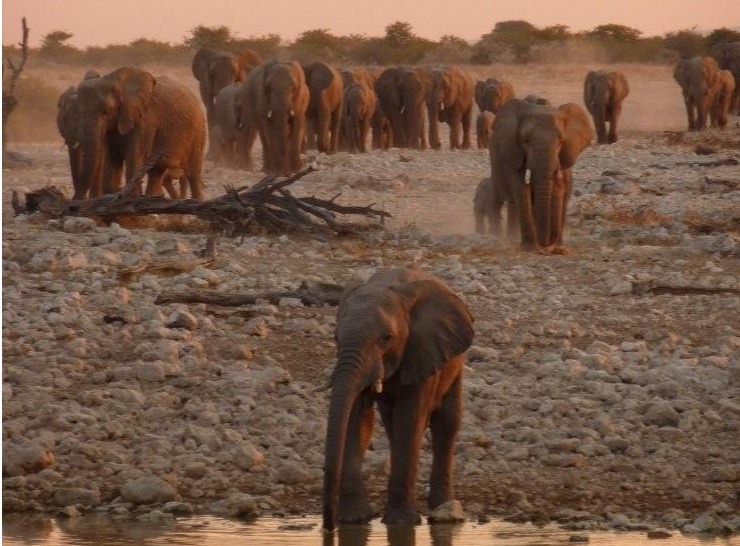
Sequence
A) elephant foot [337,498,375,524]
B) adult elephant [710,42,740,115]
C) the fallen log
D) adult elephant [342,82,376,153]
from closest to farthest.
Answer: elephant foot [337,498,375,524] → the fallen log → adult elephant [342,82,376,153] → adult elephant [710,42,740,115]

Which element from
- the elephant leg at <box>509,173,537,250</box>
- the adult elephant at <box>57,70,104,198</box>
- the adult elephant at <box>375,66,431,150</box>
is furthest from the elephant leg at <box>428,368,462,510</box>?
the adult elephant at <box>375,66,431,150</box>

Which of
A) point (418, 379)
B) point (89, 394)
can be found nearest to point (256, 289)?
point (89, 394)

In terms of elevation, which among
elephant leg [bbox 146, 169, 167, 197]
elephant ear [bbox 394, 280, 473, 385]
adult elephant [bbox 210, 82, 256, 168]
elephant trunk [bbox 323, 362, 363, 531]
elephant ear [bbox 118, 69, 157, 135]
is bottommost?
adult elephant [bbox 210, 82, 256, 168]

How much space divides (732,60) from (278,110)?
27.2 m

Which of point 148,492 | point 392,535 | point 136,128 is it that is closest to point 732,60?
point 136,128

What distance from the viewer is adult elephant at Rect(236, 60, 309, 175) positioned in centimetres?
2409

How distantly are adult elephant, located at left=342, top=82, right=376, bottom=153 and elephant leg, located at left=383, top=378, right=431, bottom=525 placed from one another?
2490 centimetres

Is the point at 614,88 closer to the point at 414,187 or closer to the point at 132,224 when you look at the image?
the point at 414,187

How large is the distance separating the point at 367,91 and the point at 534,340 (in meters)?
22.9

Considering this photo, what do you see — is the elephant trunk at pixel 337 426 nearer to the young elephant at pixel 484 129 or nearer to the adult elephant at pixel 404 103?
the young elephant at pixel 484 129

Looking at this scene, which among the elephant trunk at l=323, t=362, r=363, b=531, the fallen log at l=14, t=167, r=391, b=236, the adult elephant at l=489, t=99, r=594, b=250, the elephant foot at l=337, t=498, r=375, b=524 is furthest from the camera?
the adult elephant at l=489, t=99, r=594, b=250

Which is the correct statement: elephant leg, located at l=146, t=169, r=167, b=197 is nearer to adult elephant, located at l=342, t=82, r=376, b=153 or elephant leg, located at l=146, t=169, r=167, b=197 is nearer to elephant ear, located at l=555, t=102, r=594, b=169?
elephant ear, located at l=555, t=102, r=594, b=169

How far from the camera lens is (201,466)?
851cm

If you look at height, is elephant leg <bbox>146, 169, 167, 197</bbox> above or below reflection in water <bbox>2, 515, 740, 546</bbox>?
above
